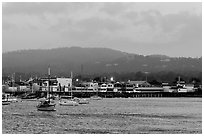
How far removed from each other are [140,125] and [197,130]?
2203 mm

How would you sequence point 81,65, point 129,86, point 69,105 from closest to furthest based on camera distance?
point 69,105, point 129,86, point 81,65

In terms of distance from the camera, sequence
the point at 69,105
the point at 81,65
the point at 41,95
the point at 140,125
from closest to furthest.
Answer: the point at 140,125 < the point at 69,105 < the point at 41,95 < the point at 81,65

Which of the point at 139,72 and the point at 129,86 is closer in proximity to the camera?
the point at 129,86

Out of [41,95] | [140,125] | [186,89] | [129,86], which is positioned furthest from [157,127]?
[186,89]

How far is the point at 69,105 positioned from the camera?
35219mm

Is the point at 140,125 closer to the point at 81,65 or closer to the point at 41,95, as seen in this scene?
the point at 41,95

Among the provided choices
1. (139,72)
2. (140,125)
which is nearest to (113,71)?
(139,72)

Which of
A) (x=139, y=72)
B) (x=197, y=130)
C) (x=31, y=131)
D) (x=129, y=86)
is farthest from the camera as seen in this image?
(x=139, y=72)

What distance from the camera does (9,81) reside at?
7438 centimetres

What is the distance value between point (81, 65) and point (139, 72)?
15194 mm

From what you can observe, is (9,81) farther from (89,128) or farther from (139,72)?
(89,128)

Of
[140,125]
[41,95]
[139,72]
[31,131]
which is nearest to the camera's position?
[31,131]

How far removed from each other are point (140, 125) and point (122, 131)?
7.08ft

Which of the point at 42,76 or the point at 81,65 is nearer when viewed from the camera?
the point at 42,76
